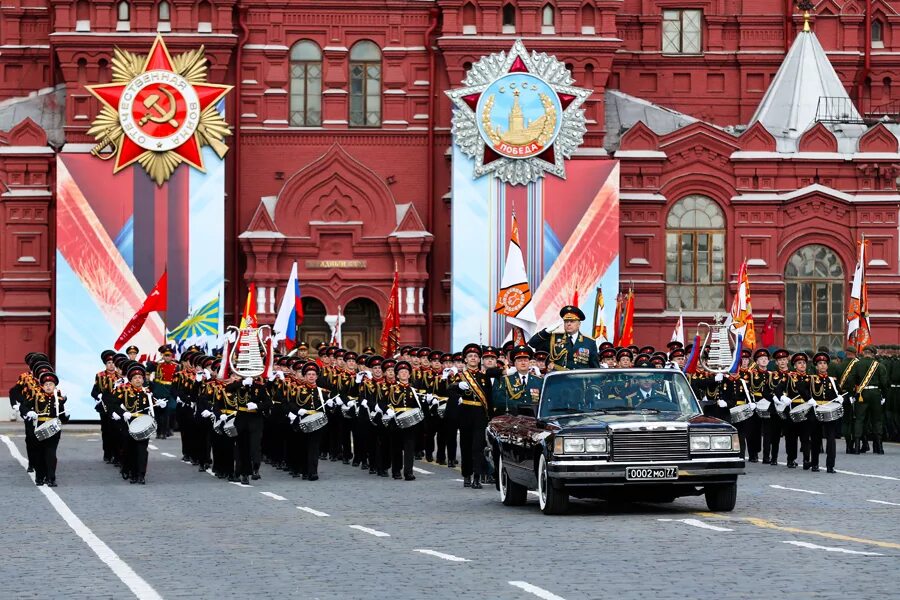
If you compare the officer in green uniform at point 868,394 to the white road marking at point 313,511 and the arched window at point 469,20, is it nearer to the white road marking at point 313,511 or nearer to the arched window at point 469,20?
the white road marking at point 313,511

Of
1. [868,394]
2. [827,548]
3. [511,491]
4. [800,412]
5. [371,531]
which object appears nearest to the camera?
[827,548]

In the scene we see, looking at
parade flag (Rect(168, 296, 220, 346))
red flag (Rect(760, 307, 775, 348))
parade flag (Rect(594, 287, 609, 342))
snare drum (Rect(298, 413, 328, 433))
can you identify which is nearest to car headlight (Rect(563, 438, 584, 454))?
snare drum (Rect(298, 413, 328, 433))

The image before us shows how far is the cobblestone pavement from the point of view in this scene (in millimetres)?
12977

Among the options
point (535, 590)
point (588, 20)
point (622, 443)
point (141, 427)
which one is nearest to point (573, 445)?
point (622, 443)

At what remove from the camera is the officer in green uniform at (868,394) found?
30406mm

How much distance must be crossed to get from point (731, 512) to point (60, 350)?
89.4 ft

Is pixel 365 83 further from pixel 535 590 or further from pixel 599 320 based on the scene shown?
pixel 535 590

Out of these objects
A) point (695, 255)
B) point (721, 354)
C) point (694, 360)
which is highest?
point (695, 255)

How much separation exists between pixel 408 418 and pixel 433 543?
993 centimetres

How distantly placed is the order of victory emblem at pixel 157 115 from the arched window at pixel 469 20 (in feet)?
19.4

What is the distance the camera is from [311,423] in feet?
85.0

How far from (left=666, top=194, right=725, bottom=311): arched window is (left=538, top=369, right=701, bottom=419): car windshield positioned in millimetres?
27544

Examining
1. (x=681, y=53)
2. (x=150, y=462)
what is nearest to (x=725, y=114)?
(x=681, y=53)

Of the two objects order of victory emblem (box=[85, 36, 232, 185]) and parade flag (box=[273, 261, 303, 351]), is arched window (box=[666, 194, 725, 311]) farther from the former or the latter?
order of victory emblem (box=[85, 36, 232, 185])
